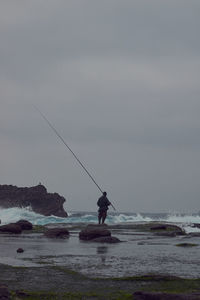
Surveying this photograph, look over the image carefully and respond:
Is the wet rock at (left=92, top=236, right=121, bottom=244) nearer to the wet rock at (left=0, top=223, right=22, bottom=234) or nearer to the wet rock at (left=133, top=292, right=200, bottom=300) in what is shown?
the wet rock at (left=0, top=223, right=22, bottom=234)

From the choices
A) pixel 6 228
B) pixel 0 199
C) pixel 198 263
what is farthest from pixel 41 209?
pixel 198 263

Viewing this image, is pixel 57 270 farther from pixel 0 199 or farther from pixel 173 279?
pixel 0 199

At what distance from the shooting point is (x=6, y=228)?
24828 mm

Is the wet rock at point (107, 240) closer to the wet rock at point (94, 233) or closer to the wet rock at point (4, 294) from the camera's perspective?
the wet rock at point (94, 233)

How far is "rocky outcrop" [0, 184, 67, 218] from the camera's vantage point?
7744 centimetres

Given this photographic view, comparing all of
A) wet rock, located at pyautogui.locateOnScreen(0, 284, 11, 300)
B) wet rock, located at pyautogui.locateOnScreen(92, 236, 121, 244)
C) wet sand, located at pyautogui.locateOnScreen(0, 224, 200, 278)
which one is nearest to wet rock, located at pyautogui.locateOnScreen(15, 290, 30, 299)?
wet rock, located at pyautogui.locateOnScreen(0, 284, 11, 300)

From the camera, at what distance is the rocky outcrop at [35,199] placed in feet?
254

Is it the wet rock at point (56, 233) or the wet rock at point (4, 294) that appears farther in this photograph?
the wet rock at point (56, 233)

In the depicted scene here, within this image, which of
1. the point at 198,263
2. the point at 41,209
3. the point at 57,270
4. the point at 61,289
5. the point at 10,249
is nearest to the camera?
the point at 61,289

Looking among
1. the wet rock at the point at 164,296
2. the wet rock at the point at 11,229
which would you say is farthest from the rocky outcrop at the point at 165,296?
the wet rock at the point at 11,229

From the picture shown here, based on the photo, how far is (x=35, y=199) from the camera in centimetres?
7856

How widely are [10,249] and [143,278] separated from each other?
716 cm

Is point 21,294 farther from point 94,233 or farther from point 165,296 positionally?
point 94,233

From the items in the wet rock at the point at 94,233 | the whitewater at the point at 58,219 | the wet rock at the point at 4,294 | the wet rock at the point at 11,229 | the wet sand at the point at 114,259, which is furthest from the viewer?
the whitewater at the point at 58,219
